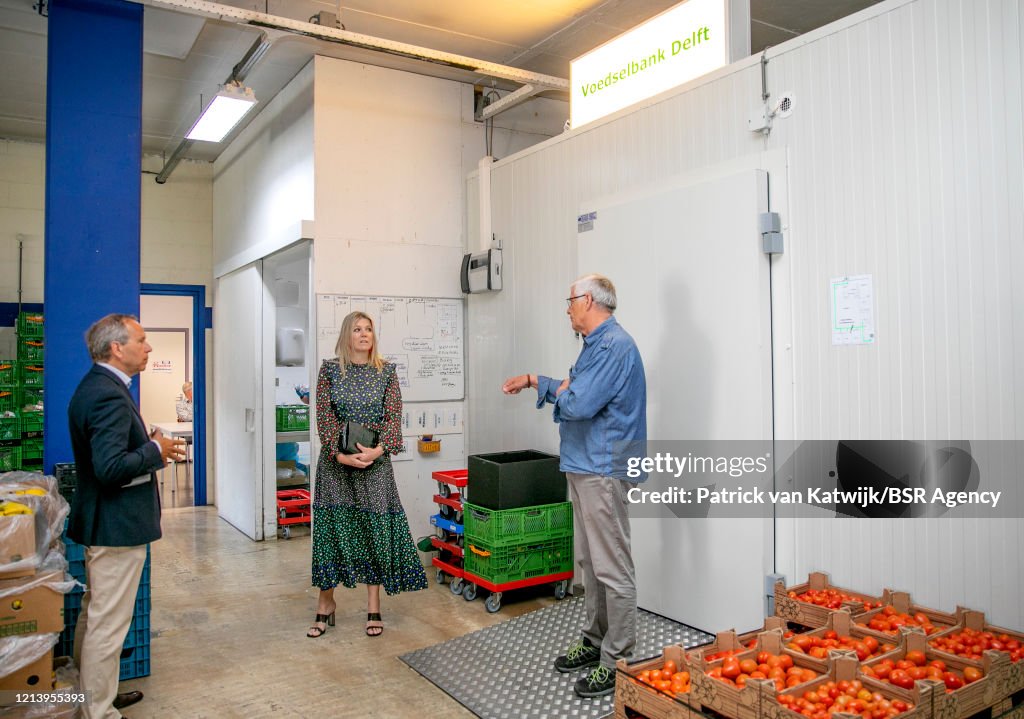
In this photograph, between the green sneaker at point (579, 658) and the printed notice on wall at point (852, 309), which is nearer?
the printed notice on wall at point (852, 309)

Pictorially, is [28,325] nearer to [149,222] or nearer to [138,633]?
[149,222]

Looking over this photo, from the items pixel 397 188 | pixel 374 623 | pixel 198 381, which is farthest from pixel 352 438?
pixel 198 381

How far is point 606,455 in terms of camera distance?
3.34 metres

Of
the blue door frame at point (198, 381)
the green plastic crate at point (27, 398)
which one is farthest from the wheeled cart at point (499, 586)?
the green plastic crate at point (27, 398)

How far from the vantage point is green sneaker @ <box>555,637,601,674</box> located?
359cm

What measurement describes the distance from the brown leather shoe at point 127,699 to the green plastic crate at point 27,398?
495 centimetres

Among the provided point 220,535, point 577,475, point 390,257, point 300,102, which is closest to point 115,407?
point 577,475

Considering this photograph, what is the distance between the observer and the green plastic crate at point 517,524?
14.8 ft

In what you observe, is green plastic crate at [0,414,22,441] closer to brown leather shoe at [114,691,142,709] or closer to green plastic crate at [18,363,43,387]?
green plastic crate at [18,363,43,387]

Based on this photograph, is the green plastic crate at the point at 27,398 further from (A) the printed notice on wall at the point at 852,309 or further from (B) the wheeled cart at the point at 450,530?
(A) the printed notice on wall at the point at 852,309

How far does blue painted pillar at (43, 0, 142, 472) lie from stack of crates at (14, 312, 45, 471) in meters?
4.19

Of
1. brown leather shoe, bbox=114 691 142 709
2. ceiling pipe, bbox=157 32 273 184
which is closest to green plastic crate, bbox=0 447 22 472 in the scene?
ceiling pipe, bbox=157 32 273 184

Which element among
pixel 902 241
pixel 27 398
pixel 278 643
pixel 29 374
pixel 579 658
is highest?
pixel 902 241

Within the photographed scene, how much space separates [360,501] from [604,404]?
168 cm
